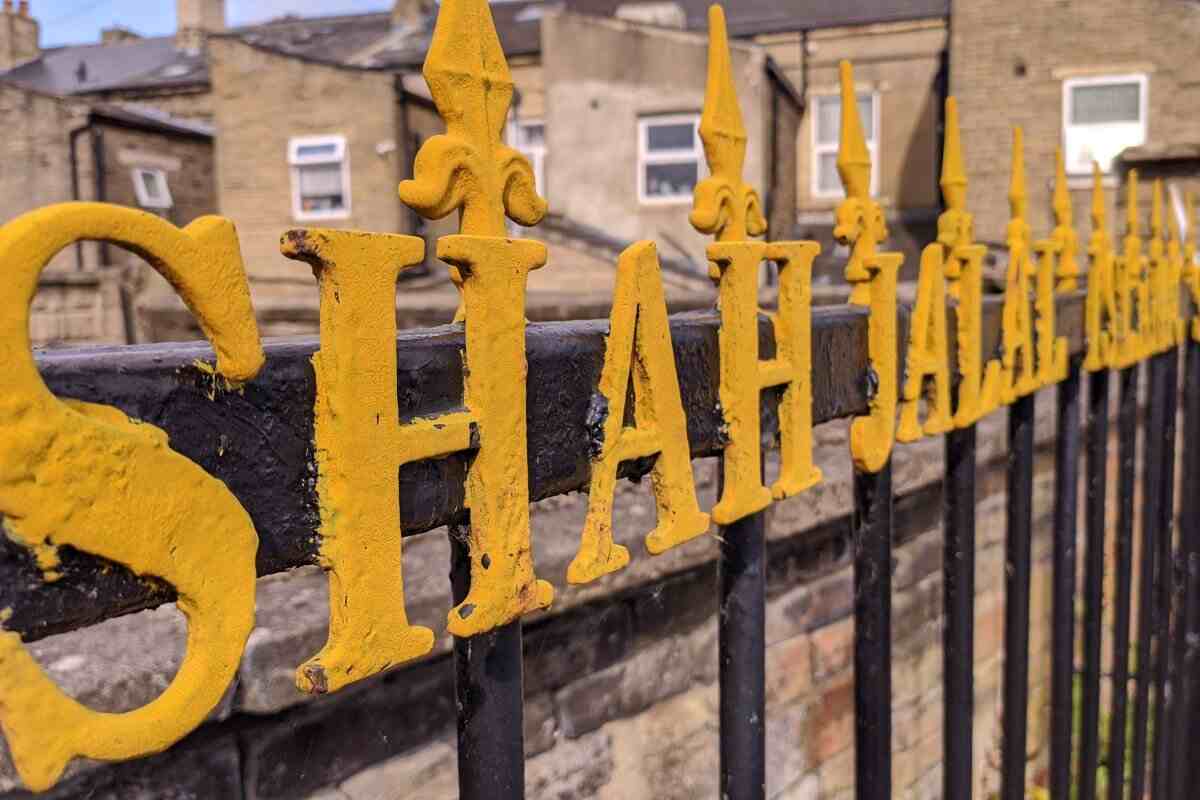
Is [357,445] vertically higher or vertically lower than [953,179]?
lower

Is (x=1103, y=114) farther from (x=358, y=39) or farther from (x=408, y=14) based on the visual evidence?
(x=358, y=39)

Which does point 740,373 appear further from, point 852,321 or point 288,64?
point 288,64

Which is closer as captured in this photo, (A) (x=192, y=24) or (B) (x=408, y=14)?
(B) (x=408, y=14)

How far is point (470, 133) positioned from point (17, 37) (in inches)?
1275

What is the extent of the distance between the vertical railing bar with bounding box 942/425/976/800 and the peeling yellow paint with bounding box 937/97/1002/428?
0.07m

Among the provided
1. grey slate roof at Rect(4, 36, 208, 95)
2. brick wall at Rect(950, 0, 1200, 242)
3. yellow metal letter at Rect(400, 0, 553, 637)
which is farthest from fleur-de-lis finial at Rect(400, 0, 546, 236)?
grey slate roof at Rect(4, 36, 208, 95)

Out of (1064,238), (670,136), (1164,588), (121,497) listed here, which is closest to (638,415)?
(121,497)

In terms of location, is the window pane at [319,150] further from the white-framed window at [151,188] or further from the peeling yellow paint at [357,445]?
the peeling yellow paint at [357,445]

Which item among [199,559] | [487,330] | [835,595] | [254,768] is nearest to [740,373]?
[487,330]

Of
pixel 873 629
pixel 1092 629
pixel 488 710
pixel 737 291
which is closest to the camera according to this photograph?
pixel 488 710

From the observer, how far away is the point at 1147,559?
354 cm

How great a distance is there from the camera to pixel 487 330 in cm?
88

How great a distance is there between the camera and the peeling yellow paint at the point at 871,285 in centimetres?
161

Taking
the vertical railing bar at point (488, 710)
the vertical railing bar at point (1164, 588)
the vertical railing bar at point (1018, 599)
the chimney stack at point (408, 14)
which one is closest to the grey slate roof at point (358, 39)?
the chimney stack at point (408, 14)
